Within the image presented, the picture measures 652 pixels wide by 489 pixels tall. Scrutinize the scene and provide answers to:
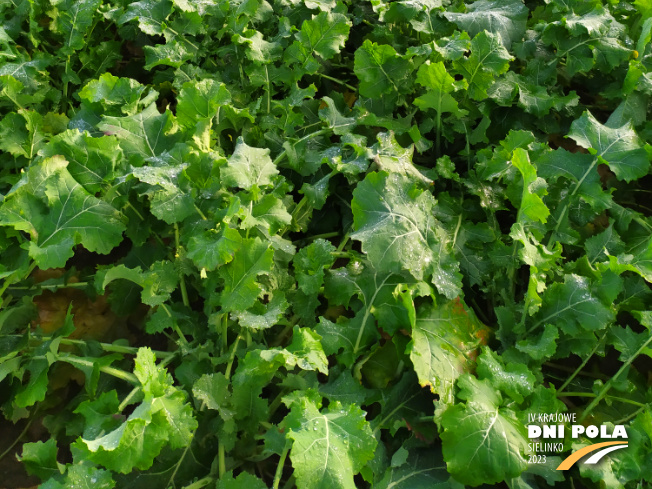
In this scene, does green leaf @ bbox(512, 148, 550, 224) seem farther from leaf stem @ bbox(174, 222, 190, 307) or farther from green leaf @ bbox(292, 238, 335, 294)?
leaf stem @ bbox(174, 222, 190, 307)

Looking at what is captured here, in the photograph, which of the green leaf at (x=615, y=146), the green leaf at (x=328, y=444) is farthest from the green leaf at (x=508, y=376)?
the green leaf at (x=615, y=146)

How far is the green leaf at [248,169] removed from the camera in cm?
177

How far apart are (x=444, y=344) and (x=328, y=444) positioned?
0.52 metres

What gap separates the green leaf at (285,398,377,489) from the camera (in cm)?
132

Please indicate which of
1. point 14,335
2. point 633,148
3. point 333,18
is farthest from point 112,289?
point 633,148

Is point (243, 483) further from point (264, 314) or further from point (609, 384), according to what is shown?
point (609, 384)

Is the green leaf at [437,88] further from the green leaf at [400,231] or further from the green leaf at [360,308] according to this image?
the green leaf at [360,308]

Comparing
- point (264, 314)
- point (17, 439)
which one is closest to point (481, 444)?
point (264, 314)

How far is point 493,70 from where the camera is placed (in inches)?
83.4

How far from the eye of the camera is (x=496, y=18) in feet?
7.69

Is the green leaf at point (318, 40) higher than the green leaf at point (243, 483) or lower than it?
higher

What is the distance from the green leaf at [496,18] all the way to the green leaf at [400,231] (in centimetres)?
100

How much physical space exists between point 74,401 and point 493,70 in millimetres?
2017

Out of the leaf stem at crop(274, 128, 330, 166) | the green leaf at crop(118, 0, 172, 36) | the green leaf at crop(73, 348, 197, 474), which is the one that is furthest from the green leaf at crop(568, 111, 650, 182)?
the green leaf at crop(118, 0, 172, 36)
